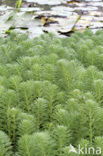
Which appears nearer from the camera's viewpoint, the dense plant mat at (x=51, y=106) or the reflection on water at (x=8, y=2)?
the dense plant mat at (x=51, y=106)

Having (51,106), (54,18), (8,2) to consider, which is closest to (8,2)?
(8,2)

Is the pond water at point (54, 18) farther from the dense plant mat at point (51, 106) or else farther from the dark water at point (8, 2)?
the dense plant mat at point (51, 106)

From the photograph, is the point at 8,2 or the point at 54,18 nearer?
the point at 54,18

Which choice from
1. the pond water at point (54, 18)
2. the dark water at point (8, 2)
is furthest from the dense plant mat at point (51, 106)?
the dark water at point (8, 2)

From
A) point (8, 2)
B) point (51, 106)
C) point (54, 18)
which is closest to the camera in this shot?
point (51, 106)

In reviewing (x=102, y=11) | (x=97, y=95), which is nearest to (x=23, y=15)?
(x=102, y=11)

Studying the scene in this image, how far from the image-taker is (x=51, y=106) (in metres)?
1.66

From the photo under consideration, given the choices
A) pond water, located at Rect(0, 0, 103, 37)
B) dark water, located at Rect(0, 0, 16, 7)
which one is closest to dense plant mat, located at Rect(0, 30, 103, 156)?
pond water, located at Rect(0, 0, 103, 37)

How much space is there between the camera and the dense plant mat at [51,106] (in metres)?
1.33

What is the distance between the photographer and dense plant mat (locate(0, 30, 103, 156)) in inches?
52.4

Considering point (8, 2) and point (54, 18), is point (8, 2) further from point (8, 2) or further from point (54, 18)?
point (54, 18)

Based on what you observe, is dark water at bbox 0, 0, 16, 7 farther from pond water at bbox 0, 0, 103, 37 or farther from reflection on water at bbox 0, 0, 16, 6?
pond water at bbox 0, 0, 103, 37

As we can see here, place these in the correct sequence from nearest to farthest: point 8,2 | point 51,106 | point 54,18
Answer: point 51,106, point 54,18, point 8,2

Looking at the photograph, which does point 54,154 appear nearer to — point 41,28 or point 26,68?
point 26,68
